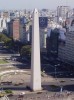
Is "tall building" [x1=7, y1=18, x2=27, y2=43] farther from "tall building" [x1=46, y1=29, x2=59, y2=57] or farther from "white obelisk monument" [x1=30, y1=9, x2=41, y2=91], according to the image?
"white obelisk monument" [x1=30, y1=9, x2=41, y2=91]

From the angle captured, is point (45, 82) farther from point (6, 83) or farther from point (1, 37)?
point (1, 37)

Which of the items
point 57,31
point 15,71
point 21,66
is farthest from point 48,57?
point 15,71

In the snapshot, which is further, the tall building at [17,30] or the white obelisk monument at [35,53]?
the tall building at [17,30]

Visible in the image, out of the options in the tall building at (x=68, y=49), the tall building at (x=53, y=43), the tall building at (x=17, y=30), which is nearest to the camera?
the tall building at (x=68, y=49)

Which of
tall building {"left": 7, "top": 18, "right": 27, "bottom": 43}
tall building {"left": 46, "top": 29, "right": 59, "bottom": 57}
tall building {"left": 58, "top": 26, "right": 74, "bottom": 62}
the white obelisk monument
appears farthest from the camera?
tall building {"left": 7, "top": 18, "right": 27, "bottom": 43}

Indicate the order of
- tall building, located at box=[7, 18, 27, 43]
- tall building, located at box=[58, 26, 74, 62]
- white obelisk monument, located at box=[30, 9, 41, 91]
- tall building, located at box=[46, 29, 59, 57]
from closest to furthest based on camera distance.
Answer: 1. white obelisk monument, located at box=[30, 9, 41, 91]
2. tall building, located at box=[58, 26, 74, 62]
3. tall building, located at box=[46, 29, 59, 57]
4. tall building, located at box=[7, 18, 27, 43]

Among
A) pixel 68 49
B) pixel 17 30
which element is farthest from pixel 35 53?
pixel 17 30

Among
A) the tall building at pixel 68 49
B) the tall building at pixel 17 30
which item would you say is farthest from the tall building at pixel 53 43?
the tall building at pixel 17 30

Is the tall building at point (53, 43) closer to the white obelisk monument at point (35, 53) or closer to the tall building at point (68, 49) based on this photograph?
the tall building at point (68, 49)

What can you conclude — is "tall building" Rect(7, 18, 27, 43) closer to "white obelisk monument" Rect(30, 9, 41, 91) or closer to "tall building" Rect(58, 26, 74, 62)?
"tall building" Rect(58, 26, 74, 62)

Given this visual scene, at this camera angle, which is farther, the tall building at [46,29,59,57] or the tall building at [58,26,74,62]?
the tall building at [46,29,59,57]

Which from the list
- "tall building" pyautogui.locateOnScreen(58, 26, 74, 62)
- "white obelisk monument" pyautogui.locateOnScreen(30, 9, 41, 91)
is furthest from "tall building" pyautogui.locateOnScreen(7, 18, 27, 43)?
"white obelisk monument" pyautogui.locateOnScreen(30, 9, 41, 91)
